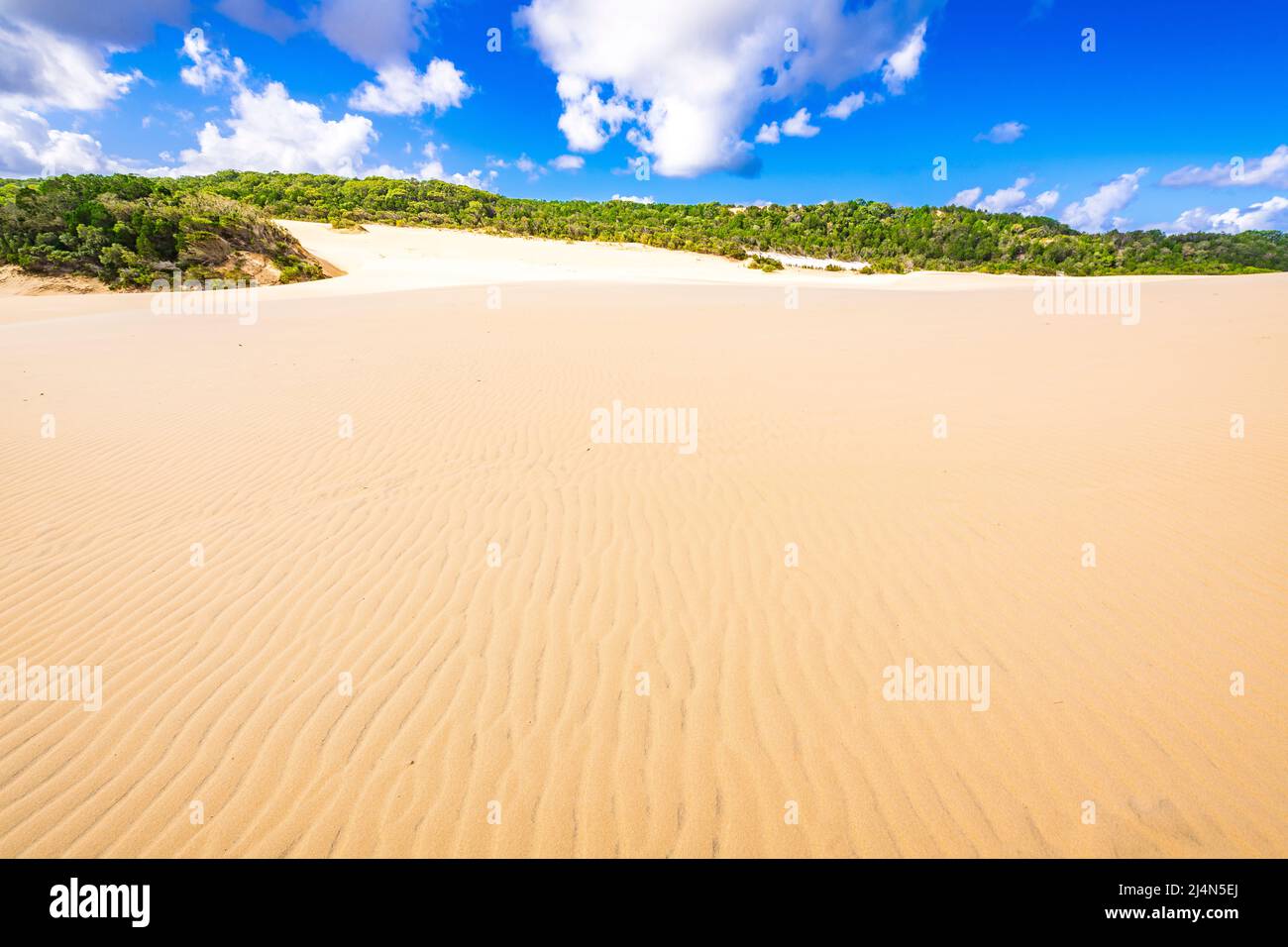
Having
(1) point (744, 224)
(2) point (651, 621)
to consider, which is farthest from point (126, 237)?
(1) point (744, 224)

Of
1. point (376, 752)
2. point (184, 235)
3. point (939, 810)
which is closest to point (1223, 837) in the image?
point (939, 810)

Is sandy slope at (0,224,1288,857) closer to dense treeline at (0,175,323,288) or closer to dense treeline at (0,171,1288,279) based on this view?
dense treeline at (0,175,323,288)

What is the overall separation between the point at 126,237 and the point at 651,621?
33.6 m

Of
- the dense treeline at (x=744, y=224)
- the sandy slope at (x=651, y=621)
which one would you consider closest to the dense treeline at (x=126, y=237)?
the dense treeline at (x=744, y=224)

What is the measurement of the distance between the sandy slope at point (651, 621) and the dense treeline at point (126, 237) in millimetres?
21654

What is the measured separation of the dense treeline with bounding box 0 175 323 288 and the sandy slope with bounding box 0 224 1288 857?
21.7 meters

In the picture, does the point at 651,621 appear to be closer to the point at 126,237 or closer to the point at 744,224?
the point at 126,237

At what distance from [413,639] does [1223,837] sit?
14.1ft

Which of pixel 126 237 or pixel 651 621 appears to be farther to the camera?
pixel 126 237

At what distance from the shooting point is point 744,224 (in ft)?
181

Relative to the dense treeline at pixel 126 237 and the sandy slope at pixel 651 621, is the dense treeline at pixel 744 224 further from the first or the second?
the sandy slope at pixel 651 621

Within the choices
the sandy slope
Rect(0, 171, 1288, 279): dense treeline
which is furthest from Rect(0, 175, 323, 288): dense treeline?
the sandy slope

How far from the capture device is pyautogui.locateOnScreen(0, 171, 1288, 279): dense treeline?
41.6m

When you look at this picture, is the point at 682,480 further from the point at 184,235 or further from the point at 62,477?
the point at 184,235
